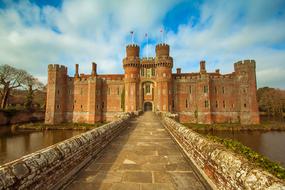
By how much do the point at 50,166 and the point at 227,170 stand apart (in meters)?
3.45

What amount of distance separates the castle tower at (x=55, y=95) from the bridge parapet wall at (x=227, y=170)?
41.0 m

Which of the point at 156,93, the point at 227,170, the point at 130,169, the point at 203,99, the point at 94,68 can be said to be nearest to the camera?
the point at 227,170

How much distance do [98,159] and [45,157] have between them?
91.9 inches

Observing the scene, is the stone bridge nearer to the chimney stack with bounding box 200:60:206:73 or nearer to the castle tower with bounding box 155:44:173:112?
the castle tower with bounding box 155:44:173:112

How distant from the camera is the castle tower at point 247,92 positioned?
3581cm

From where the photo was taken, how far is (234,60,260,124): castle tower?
117 ft

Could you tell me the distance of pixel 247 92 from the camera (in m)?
36.4

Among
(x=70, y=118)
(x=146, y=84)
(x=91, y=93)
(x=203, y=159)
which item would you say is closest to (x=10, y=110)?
(x=70, y=118)

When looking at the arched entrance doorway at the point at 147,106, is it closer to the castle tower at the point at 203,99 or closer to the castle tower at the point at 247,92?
the castle tower at the point at 203,99

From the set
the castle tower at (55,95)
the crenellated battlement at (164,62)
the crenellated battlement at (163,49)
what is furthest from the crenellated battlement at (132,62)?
the castle tower at (55,95)

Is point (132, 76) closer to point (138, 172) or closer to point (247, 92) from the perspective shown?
point (247, 92)

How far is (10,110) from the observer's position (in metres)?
39.9

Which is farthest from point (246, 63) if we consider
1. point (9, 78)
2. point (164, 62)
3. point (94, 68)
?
point (9, 78)

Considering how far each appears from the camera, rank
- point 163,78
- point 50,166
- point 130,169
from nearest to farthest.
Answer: point 50,166 < point 130,169 < point 163,78
